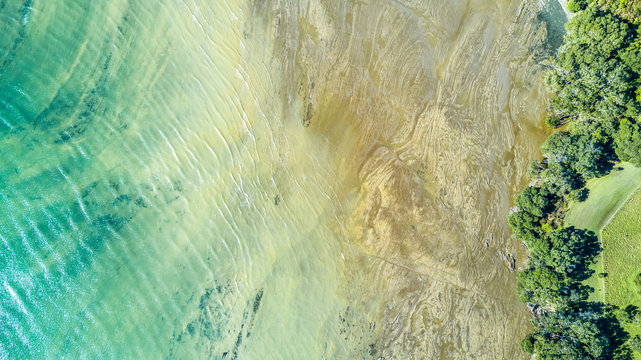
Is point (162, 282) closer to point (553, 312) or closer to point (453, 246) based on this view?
point (453, 246)

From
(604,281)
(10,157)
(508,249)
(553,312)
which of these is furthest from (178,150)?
(604,281)

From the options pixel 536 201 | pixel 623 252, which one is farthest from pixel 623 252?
pixel 536 201

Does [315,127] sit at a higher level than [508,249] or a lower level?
higher

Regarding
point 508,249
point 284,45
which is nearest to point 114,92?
point 284,45

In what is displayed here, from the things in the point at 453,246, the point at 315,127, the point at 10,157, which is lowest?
the point at 453,246

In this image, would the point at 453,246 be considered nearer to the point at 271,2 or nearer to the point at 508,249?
the point at 508,249

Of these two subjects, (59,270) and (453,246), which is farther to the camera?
(453,246)

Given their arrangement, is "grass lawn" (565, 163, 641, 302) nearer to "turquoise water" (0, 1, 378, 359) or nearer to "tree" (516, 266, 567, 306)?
"tree" (516, 266, 567, 306)

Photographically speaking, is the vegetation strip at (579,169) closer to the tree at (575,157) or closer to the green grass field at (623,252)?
the tree at (575,157)
